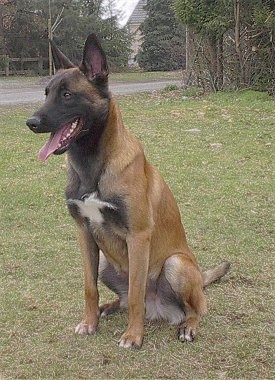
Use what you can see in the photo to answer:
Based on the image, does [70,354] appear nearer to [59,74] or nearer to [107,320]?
[107,320]

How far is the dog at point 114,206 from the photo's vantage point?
373cm

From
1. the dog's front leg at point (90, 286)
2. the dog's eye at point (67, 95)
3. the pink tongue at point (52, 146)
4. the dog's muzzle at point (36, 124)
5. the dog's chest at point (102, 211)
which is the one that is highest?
the dog's eye at point (67, 95)

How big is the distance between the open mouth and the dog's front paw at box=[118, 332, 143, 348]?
1.19 meters

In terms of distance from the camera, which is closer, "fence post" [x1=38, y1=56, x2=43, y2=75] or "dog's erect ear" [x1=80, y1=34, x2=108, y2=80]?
"dog's erect ear" [x1=80, y1=34, x2=108, y2=80]

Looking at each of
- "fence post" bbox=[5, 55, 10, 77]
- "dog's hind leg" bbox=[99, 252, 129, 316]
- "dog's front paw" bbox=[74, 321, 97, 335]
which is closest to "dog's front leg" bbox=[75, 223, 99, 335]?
"dog's front paw" bbox=[74, 321, 97, 335]

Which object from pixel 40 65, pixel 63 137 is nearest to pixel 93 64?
pixel 63 137

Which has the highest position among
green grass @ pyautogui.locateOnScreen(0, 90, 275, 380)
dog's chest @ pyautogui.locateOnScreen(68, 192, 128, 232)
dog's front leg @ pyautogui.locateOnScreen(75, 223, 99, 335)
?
dog's chest @ pyautogui.locateOnScreen(68, 192, 128, 232)

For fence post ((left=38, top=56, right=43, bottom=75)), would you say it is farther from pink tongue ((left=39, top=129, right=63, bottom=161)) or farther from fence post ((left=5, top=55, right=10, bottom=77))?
pink tongue ((left=39, top=129, right=63, bottom=161))

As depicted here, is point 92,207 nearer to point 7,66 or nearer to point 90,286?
point 90,286

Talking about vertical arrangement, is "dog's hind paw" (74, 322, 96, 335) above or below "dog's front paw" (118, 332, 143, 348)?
below

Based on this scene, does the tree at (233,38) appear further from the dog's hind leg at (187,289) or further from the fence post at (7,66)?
the fence post at (7,66)

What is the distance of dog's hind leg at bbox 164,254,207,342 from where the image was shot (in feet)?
13.3

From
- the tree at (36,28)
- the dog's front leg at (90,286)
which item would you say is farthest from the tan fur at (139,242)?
the tree at (36,28)

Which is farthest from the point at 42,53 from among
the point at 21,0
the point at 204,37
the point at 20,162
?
the point at 20,162
